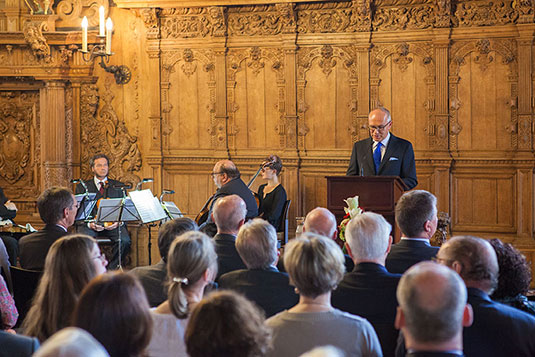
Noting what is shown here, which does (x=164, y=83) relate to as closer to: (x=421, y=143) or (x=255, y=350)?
(x=421, y=143)

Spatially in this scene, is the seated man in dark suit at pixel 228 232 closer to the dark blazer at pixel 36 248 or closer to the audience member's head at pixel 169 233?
the audience member's head at pixel 169 233

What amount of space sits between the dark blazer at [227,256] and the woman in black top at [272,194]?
3414mm

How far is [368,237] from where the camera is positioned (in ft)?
11.2

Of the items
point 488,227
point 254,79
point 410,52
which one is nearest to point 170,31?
point 254,79

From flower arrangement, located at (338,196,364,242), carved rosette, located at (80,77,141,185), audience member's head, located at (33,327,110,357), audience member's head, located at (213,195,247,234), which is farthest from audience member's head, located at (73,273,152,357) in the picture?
carved rosette, located at (80,77,141,185)

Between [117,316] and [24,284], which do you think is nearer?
[117,316]

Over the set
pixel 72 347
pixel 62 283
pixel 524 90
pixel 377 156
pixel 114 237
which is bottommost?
pixel 114 237

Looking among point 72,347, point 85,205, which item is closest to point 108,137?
point 85,205

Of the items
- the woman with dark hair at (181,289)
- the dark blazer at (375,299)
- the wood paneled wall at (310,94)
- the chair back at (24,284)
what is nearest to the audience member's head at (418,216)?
the dark blazer at (375,299)

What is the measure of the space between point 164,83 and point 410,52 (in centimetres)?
303

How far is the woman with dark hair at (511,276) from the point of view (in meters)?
3.13

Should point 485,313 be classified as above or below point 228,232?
below

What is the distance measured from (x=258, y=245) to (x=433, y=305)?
1566 mm

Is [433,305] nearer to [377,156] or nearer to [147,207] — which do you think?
[377,156]
